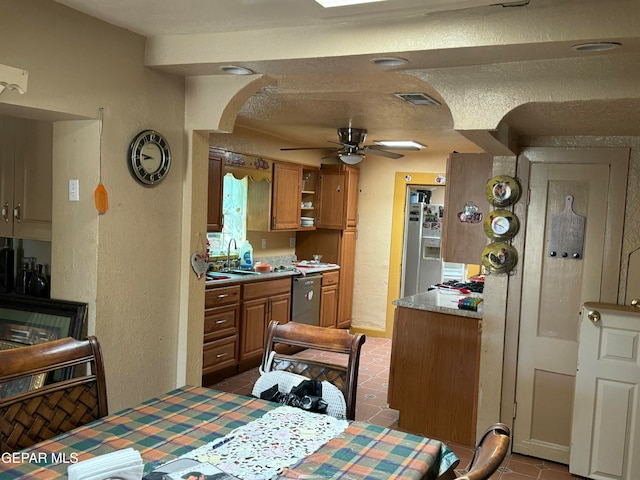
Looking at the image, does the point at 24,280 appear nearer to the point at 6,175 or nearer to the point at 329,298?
the point at 6,175

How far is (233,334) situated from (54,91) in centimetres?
289

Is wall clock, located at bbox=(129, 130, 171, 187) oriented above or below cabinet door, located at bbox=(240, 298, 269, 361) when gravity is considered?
above

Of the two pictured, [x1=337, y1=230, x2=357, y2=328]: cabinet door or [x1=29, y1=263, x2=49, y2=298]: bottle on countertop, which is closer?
[x1=29, y1=263, x2=49, y2=298]: bottle on countertop

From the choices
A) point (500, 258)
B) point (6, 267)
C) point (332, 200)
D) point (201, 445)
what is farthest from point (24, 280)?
point (332, 200)

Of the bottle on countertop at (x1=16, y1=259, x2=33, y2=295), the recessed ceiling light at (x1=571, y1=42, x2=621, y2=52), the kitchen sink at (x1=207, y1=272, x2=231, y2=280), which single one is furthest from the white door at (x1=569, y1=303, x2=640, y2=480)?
the bottle on countertop at (x1=16, y1=259, x2=33, y2=295)

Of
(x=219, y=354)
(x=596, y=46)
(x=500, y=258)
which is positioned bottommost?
(x=219, y=354)

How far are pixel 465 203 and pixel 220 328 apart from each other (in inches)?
89.6

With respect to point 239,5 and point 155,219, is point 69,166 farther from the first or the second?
point 239,5

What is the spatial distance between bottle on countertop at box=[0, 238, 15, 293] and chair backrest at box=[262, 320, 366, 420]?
2.01m

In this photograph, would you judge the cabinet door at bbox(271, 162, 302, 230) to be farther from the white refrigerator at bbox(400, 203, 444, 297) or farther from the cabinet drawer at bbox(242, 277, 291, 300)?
the white refrigerator at bbox(400, 203, 444, 297)

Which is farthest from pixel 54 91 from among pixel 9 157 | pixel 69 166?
pixel 9 157

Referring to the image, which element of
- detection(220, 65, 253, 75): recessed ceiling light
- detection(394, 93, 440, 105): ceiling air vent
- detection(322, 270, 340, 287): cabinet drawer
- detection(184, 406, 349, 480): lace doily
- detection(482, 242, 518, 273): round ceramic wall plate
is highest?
Answer: detection(394, 93, 440, 105): ceiling air vent

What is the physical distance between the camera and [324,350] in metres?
2.23

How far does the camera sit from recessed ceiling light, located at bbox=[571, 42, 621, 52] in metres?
2.04
